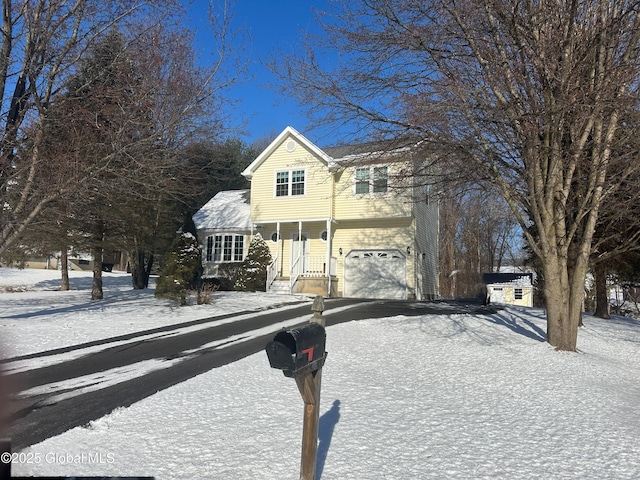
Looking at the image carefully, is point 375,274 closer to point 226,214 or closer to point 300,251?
point 300,251

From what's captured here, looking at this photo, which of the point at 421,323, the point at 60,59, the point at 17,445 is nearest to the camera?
the point at 17,445

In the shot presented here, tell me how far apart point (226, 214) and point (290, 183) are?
17.8 feet

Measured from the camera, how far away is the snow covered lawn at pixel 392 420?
3686 millimetres

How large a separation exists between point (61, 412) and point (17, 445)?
3.03 ft

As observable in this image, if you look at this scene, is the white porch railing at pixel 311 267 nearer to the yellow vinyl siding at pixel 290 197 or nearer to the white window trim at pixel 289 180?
the yellow vinyl siding at pixel 290 197

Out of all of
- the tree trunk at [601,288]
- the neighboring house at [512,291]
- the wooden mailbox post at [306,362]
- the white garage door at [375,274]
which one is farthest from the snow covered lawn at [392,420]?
the neighboring house at [512,291]

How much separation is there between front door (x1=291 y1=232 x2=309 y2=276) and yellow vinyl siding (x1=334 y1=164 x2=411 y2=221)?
6.84ft

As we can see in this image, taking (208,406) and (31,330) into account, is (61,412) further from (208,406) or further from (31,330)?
(31,330)

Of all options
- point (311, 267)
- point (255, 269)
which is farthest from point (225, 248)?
point (311, 267)

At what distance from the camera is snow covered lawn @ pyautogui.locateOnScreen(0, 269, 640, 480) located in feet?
12.1

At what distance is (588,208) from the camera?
8703 mm

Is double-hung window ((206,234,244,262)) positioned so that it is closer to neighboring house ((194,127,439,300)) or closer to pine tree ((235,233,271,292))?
neighboring house ((194,127,439,300))

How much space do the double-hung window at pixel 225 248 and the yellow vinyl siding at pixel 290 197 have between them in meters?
2.29

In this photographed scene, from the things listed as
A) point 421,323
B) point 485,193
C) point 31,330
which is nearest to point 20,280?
point 31,330
